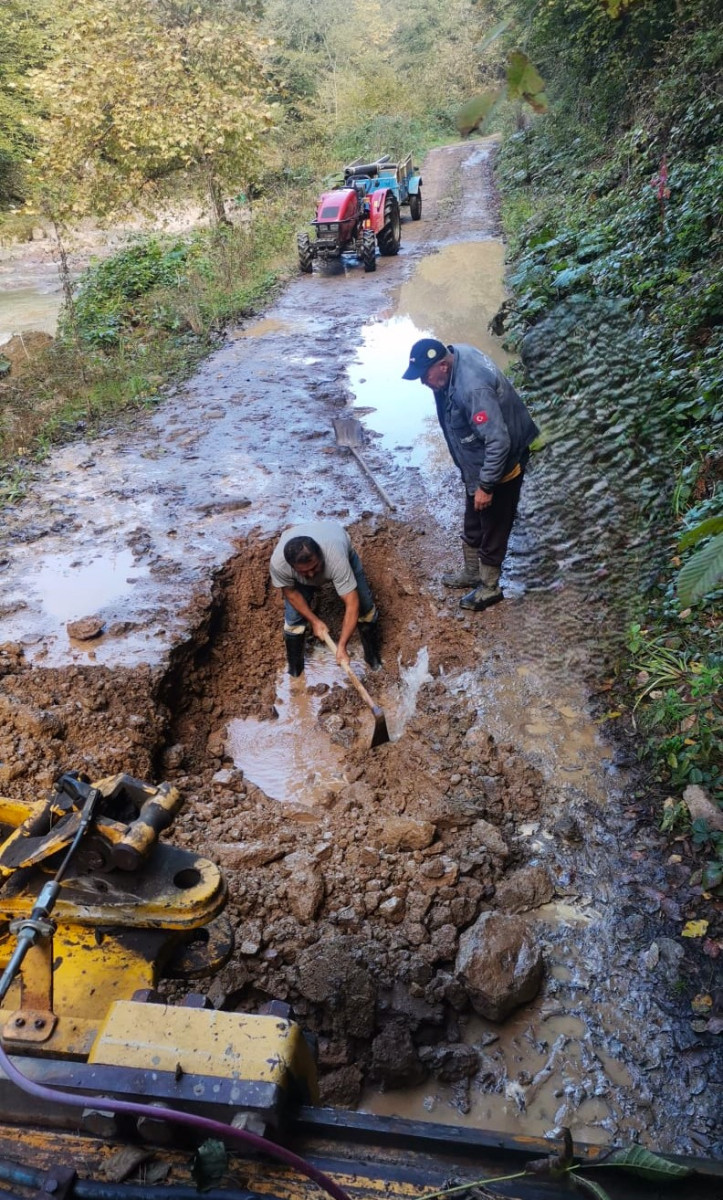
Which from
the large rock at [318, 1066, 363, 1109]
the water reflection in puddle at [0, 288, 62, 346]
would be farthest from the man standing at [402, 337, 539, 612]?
the water reflection in puddle at [0, 288, 62, 346]

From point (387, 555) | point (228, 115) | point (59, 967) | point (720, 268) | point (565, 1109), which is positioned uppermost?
point (228, 115)

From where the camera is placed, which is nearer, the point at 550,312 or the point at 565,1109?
the point at 565,1109

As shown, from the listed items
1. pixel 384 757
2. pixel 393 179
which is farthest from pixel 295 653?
pixel 393 179

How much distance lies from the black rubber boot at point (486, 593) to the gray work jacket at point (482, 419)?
668 millimetres

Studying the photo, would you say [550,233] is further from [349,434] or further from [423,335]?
[349,434]

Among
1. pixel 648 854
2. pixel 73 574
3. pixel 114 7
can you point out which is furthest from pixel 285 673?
pixel 114 7

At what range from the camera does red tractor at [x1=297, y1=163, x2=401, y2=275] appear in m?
13.7

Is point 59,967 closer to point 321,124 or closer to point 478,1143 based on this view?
point 478,1143

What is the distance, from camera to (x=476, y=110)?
1287 mm

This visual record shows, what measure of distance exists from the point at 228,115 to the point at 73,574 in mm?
11194

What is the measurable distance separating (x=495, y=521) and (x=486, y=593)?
529mm

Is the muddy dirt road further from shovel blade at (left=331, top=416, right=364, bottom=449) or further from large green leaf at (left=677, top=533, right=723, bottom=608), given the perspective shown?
large green leaf at (left=677, top=533, right=723, bottom=608)

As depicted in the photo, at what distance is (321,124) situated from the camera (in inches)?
1043

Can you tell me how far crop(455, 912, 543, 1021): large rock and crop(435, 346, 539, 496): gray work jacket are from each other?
8.64 feet
